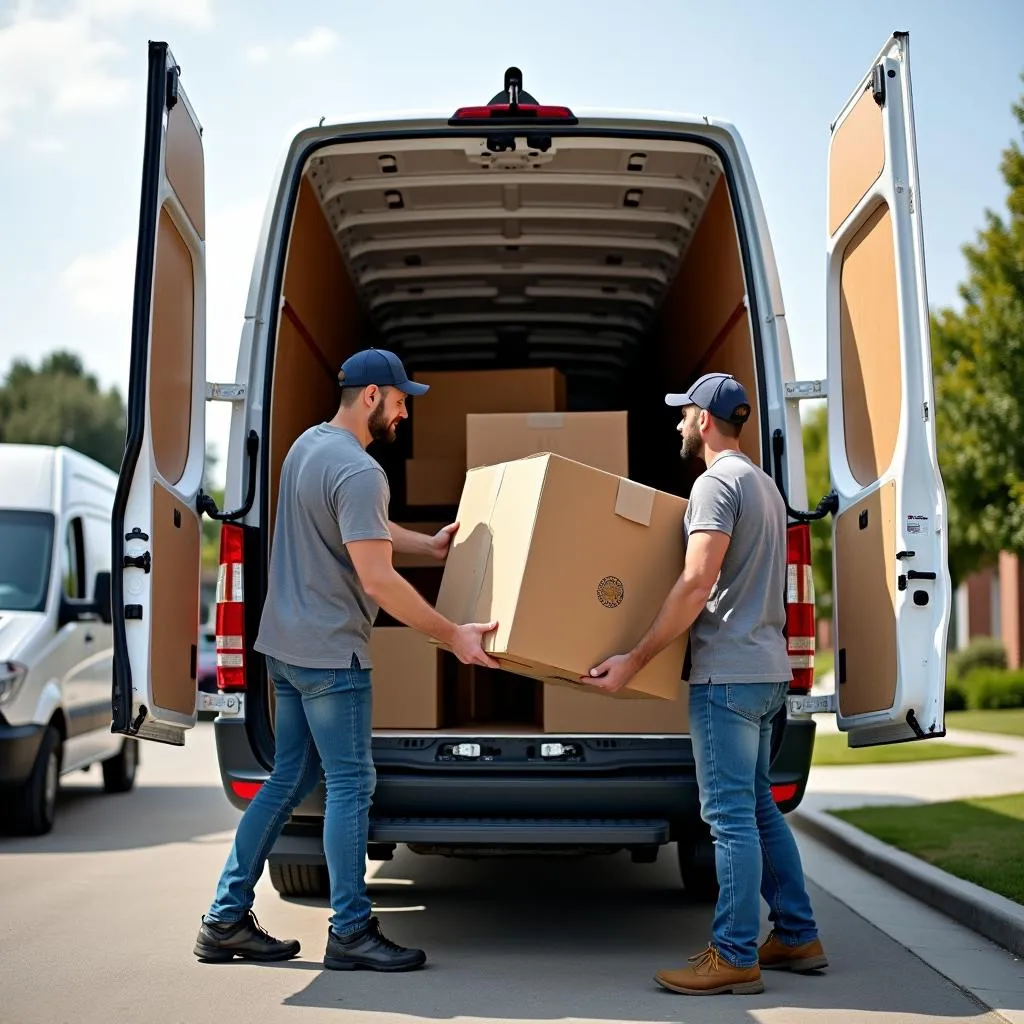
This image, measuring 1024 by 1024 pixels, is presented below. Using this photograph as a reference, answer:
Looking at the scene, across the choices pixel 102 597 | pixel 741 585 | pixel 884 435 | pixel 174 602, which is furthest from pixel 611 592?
pixel 102 597

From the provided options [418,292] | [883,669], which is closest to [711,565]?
[883,669]

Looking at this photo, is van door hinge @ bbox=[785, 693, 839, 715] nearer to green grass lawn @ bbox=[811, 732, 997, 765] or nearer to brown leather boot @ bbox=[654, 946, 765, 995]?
brown leather boot @ bbox=[654, 946, 765, 995]

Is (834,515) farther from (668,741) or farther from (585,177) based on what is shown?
(585,177)

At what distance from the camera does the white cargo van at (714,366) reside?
4789mm

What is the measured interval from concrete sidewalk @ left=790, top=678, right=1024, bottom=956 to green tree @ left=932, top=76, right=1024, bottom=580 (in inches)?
140

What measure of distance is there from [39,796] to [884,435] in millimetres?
5754

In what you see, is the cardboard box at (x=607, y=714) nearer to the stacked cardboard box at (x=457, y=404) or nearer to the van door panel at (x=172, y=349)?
the van door panel at (x=172, y=349)

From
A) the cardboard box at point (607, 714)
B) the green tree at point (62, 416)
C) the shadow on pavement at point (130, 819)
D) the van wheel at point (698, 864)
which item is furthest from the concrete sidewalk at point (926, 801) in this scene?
the green tree at point (62, 416)

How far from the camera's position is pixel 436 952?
530 centimetres

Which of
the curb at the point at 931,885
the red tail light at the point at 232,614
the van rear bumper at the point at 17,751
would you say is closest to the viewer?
the red tail light at the point at 232,614

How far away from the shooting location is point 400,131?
18.0 ft

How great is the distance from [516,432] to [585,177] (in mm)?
1173

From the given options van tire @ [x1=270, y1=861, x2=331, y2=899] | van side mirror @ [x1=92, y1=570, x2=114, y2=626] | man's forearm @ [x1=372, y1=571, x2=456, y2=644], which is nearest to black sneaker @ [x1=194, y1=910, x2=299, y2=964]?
van tire @ [x1=270, y1=861, x2=331, y2=899]

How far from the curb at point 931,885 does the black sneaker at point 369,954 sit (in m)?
2.24
